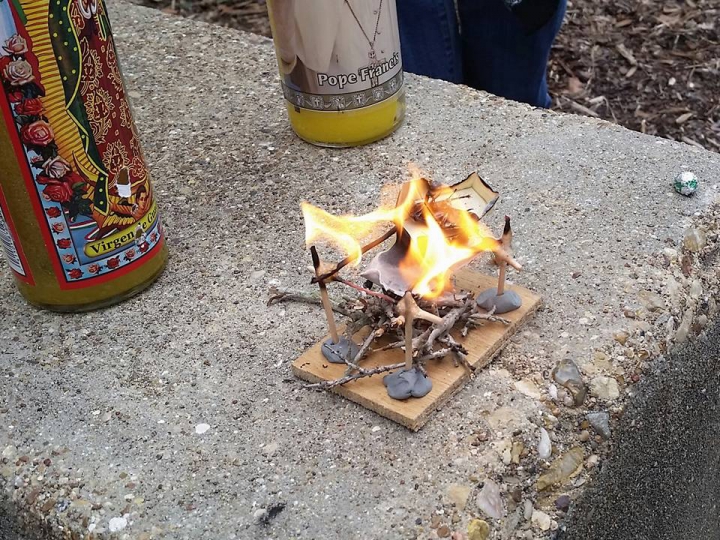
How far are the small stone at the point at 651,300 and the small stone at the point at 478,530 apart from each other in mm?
353

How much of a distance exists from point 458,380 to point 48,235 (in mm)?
486

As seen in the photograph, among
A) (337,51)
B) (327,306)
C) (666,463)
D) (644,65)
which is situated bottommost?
(644,65)

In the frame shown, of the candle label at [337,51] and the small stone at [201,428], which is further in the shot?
the candle label at [337,51]

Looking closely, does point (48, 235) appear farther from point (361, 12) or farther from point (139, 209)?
point (361, 12)

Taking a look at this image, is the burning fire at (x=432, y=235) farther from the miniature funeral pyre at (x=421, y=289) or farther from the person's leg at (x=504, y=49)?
the person's leg at (x=504, y=49)

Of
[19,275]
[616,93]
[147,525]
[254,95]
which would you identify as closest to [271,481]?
[147,525]

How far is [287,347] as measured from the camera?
0.96 m

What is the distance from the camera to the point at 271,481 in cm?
80

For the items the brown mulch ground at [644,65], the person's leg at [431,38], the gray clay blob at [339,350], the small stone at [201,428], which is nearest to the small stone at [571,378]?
the gray clay blob at [339,350]

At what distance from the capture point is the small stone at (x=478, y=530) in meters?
0.76

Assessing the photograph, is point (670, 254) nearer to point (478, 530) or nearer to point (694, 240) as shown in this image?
point (694, 240)

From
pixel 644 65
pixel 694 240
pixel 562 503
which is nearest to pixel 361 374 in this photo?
pixel 562 503

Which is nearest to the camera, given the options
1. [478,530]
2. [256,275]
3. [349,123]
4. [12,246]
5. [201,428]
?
[478,530]

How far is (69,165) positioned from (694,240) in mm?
765
